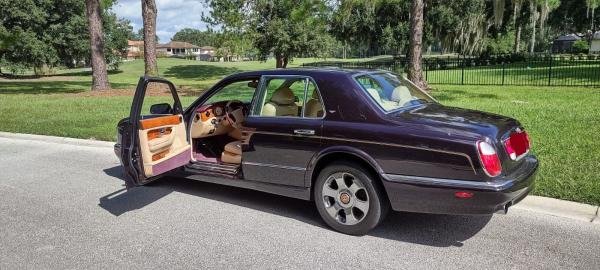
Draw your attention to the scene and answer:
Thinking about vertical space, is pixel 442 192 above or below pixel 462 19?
below

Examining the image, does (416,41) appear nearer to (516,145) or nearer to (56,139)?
(56,139)

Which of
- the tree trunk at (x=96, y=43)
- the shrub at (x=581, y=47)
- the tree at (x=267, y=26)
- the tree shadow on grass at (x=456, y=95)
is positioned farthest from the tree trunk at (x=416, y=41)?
the shrub at (x=581, y=47)

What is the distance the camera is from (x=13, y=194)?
6.26 metres

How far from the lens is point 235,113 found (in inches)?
247

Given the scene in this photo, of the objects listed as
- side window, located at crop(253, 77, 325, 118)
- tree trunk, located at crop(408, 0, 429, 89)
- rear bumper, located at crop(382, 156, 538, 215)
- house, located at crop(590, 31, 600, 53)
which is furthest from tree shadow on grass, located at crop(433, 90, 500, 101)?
house, located at crop(590, 31, 600, 53)

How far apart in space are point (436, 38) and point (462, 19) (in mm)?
3152

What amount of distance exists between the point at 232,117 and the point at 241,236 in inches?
77.2

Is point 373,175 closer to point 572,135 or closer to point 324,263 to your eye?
point 324,263

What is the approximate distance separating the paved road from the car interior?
1.53 feet

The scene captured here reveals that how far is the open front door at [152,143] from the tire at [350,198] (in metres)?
1.62

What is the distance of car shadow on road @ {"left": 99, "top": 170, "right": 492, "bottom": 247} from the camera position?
15.0 ft

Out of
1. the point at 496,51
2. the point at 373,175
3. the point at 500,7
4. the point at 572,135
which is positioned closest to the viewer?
the point at 373,175

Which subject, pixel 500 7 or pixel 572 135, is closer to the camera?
pixel 572 135

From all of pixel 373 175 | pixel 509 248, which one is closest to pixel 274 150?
pixel 373 175
